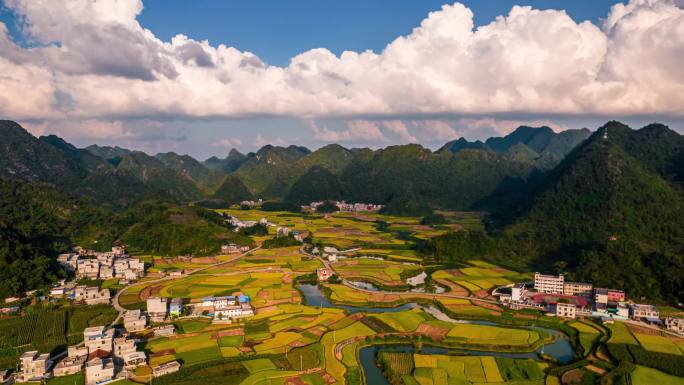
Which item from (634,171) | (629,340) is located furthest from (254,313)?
(634,171)

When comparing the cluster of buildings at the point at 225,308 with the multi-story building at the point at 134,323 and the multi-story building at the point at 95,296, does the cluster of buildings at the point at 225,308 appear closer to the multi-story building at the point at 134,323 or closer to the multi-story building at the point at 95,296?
the multi-story building at the point at 134,323

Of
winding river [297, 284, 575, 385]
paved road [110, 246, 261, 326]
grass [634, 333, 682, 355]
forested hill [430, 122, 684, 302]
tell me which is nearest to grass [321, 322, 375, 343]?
winding river [297, 284, 575, 385]

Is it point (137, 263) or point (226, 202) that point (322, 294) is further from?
point (226, 202)

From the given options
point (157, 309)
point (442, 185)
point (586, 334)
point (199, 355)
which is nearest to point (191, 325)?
point (157, 309)

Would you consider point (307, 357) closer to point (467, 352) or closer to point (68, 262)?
point (467, 352)

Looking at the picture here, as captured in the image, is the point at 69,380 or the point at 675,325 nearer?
the point at 69,380

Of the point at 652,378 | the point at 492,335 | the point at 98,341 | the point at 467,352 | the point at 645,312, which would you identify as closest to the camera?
the point at 652,378

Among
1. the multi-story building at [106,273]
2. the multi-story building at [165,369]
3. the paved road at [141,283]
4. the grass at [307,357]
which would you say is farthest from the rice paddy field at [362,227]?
the multi-story building at [165,369]
